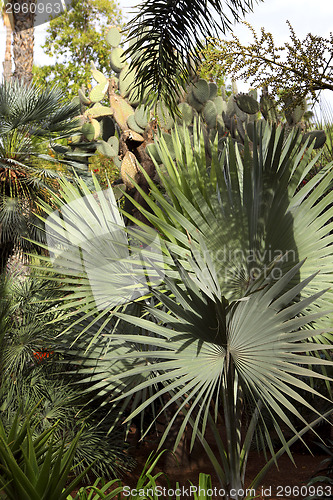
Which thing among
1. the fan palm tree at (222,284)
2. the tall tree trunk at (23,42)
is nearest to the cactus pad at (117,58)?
the tall tree trunk at (23,42)

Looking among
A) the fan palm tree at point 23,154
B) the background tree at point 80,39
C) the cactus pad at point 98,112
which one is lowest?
the fan palm tree at point 23,154

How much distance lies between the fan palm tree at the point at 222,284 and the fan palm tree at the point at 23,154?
160 centimetres

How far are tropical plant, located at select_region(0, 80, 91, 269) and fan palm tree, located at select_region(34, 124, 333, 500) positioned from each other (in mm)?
1594

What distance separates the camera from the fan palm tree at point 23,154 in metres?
5.26

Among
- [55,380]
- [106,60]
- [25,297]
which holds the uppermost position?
[106,60]

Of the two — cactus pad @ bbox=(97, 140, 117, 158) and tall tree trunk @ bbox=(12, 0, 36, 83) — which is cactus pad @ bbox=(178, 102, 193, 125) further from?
tall tree trunk @ bbox=(12, 0, 36, 83)

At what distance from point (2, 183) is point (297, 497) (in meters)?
3.86

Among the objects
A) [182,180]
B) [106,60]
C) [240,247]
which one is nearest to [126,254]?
[182,180]

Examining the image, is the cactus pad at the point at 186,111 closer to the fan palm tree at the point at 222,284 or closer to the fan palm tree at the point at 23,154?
the fan palm tree at the point at 23,154

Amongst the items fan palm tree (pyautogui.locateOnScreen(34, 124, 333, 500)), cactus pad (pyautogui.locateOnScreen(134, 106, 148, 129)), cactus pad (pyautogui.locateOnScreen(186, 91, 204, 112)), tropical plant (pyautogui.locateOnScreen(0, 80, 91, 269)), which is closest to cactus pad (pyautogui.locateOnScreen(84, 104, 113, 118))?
cactus pad (pyautogui.locateOnScreen(134, 106, 148, 129))

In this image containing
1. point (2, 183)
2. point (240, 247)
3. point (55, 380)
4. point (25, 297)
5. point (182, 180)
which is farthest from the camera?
point (2, 183)

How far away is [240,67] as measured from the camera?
420 cm

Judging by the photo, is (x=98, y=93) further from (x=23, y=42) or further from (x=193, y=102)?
(x=193, y=102)

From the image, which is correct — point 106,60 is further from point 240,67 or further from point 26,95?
point 240,67
